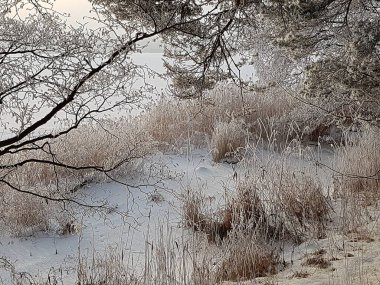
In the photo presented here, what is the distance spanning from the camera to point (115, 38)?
3.51 meters

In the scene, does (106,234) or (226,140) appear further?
(226,140)

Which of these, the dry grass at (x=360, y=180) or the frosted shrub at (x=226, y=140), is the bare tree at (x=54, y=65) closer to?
the dry grass at (x=360, y=180)

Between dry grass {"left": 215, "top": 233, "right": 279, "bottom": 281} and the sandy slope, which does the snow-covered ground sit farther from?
dry grass {"left": 215, "top": 233, "right": 279, "bottom": 281}

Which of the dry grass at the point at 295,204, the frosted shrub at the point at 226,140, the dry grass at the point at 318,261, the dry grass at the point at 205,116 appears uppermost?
the dry grass at the point at 205,116

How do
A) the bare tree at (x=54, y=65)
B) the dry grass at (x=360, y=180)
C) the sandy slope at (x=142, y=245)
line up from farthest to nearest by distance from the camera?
the dry grass at (x=360, y=180) < the sandy slope at (x=142, y=245) < the bare tree at (x=54, y=65)

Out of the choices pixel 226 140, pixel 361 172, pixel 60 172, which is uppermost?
pixel 226 140

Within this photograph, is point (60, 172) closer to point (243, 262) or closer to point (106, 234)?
point (106, 234)

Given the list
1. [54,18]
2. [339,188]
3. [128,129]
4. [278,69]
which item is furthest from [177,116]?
[54,18]

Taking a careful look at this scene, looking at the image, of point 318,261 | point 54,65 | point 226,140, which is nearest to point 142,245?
point 318,261

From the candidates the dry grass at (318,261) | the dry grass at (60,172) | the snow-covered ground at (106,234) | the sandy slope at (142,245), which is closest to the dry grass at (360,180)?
the sandy slope at (142,245)

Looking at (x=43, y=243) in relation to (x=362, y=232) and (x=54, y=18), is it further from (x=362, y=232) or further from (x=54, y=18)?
(x=362, y=232)

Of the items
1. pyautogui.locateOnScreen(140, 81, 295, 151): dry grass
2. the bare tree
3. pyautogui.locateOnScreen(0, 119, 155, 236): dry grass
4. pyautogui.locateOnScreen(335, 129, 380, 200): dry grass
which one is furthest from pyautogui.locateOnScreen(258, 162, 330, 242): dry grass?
pyautogui.locateOnScreen(140, 81, 295, 151): dry grass

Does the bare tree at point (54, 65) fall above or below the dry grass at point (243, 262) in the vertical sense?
above

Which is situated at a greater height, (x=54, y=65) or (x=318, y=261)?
(x=54, y=65)
